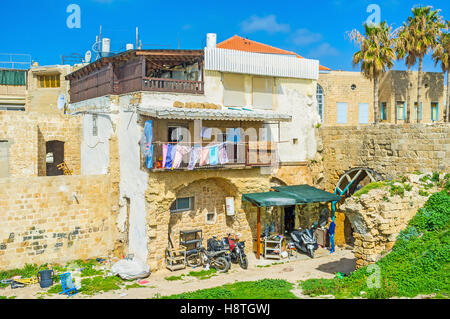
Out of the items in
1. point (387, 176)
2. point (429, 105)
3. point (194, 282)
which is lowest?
point (194, 282)

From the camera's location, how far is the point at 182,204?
18.8 meters

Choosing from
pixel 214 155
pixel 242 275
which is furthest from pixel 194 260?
pixel 214 155

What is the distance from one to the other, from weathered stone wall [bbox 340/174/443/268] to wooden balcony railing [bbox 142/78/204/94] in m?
8.29

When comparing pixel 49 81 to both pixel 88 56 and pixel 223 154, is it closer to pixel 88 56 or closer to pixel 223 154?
pixel 88 56

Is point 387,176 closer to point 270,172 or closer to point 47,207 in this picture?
point 270,172

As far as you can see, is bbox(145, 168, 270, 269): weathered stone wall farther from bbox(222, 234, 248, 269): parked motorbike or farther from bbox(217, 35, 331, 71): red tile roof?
bbox(217, 35, 331, 71): red tile roof

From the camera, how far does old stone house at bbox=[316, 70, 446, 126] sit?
3053 cm

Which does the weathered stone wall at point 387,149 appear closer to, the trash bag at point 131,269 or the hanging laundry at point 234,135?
the hanging laundry at point 234,135

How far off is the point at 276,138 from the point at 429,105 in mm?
16506

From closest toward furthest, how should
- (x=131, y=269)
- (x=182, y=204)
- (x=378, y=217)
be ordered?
(x=378, y=217)
(x=131, y=269)
(x=182, y=204)

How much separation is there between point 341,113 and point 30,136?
69.2 feet

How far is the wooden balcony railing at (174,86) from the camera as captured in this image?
17603 mm
